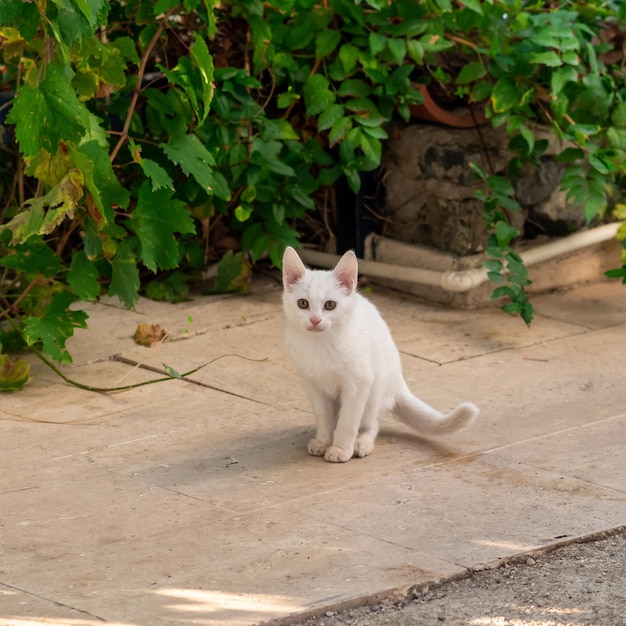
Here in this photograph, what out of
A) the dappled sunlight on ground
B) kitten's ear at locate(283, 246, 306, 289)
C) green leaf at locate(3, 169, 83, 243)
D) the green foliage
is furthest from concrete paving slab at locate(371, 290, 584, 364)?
the dappled sunlight on ground

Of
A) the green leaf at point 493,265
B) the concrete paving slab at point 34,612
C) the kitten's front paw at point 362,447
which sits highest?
the green leaf at point 493,265

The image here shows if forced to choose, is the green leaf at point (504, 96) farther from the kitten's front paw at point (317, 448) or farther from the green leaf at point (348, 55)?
the kitten's front paw at point (317, 448)

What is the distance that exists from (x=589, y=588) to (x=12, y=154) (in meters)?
3.86

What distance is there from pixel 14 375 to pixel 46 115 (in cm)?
119

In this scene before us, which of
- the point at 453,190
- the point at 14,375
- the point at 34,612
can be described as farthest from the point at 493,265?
the point at 34,612

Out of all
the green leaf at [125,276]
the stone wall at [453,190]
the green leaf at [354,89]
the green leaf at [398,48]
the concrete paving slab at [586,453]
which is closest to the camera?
the concrete paving slab at [586,453]

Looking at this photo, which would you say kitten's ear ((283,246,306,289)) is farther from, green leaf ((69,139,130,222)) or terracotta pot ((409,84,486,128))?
terracotta pot ((409,84,486,128))

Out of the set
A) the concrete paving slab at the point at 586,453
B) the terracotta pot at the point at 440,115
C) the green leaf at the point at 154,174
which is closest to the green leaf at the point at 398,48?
the terracotta pot at the point at 440,115

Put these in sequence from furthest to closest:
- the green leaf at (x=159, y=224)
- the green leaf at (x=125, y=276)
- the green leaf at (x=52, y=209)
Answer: the green leaf at (x=125, y=276), the green leaf at (x=159, y=224), the green leaf at (x=52, y=209)

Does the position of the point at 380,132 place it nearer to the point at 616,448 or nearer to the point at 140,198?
the point at 140,198

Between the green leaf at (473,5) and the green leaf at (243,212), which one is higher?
the green leaf at (473,5)

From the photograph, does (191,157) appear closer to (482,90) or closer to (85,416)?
(85,416)

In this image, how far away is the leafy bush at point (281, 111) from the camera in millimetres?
4926

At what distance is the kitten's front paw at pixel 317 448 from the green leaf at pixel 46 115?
1.32 metres
